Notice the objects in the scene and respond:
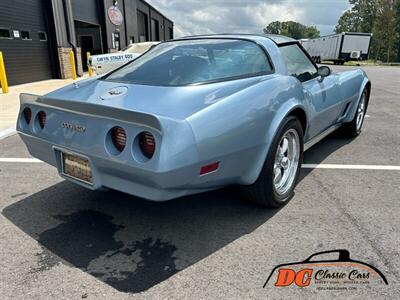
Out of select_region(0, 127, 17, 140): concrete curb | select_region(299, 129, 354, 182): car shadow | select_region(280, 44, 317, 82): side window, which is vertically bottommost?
select_region(0, 127, 17, 140): concrete curb

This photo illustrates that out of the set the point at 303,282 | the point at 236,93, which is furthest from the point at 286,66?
the point at 303,282

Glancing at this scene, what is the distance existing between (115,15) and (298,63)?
66.3ft

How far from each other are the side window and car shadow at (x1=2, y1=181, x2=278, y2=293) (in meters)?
1.32

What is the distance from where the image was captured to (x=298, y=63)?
3.48 meters

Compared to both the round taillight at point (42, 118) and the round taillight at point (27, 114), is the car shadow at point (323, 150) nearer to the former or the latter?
the round taillight at point (42, 118)

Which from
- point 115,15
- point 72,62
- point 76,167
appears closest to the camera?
point 76,167

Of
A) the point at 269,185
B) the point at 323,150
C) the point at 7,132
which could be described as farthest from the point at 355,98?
the point at 7,132

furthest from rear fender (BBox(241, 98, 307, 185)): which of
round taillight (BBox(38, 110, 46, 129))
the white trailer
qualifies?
the white trailer

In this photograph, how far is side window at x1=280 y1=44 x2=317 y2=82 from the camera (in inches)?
129

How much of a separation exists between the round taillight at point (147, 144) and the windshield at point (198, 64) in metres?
0.63

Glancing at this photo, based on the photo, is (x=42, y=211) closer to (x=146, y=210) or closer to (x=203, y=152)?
(x=146, y=210)

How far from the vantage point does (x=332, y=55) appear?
Answer: 35.3m

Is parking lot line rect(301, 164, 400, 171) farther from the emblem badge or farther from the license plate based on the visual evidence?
the license plate

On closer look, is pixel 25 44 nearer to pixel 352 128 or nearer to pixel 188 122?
pixel 352 128
